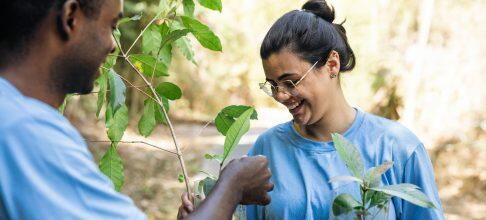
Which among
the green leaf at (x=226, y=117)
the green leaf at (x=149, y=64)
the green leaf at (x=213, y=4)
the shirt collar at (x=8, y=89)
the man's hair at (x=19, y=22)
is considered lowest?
the green leaf at (x=226, y=117)

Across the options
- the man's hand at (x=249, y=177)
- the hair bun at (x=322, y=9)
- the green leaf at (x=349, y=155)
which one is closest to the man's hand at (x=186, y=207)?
the man's hand at (x=249, y=177)

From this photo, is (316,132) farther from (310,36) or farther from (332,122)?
(310,36)

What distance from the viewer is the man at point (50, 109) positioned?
102cm

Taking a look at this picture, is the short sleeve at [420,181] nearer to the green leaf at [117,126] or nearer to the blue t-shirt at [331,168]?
the blue t-shirt at [331,168]

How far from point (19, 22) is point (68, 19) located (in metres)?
0.09

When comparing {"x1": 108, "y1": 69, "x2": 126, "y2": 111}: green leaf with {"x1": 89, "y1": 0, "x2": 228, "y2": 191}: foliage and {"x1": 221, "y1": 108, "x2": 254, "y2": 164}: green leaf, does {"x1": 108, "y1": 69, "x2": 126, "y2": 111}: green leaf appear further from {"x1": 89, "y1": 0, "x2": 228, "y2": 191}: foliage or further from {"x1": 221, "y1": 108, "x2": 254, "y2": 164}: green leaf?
{"x1": 221, "y1": 108, "x2": 254, "y2": 164}: green leaf

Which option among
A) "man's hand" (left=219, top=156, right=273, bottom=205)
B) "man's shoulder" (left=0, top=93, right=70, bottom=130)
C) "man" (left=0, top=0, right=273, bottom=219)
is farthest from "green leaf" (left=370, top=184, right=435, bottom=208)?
"man's shoulder" (left=0, top=93, right=70, bottom=130)

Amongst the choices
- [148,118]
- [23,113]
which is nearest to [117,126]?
[148,118]

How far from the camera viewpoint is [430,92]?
6.62 metres

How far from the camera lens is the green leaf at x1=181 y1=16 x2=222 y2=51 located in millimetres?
1920

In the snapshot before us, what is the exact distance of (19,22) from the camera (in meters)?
1.12

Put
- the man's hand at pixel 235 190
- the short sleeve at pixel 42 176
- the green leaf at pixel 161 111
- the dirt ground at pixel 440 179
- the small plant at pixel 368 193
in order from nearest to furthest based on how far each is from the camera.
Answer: the short sleeve at pixel 42 176, the man's hand at pixel 235 190, the small plant at pixel 368 193, the green leaf at pixel 161 111, the dirt ground at pixel 440 179

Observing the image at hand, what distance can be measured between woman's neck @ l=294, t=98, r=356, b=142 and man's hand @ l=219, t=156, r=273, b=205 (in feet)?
1.82

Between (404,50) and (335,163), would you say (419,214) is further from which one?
(404,50)
